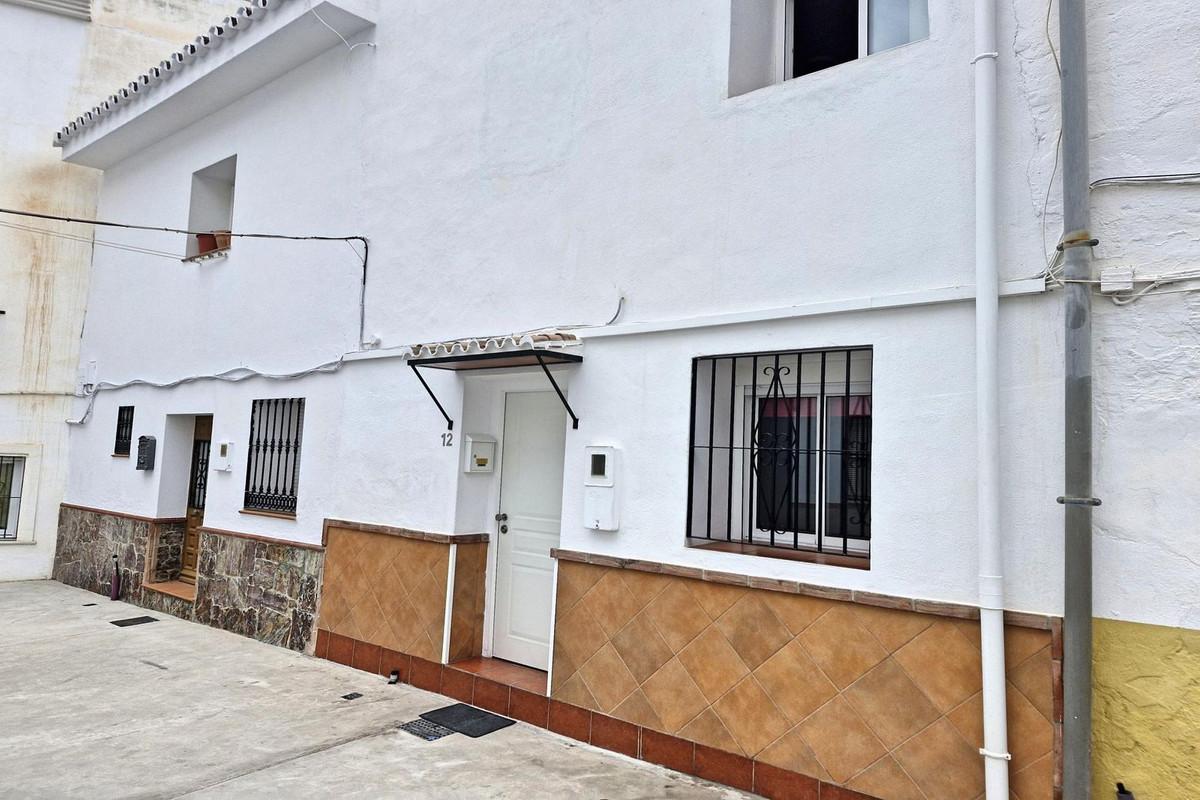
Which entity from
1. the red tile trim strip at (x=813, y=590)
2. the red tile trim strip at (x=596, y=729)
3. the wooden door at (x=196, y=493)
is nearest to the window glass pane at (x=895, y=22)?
the red tile trim strip at (x=813, y=590)

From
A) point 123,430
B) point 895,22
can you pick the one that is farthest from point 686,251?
point 123,430

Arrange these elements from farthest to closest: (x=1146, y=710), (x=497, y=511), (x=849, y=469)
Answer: (x=497, y=511), (x=849, y=469), (x=1146, y=710)

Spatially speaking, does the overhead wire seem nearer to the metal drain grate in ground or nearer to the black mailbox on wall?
the black mailbox on wall

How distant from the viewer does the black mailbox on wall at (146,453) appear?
8.72 meters

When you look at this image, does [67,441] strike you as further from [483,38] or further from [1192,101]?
[1192,101]

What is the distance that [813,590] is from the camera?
12.2 ft

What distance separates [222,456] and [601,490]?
4957mm

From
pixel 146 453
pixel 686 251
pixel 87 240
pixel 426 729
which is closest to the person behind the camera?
pixel 686 251

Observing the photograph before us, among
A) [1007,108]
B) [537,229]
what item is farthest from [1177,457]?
[537,229]

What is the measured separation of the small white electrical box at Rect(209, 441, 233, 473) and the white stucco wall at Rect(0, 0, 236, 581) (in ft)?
13.3

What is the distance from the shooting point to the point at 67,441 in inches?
403

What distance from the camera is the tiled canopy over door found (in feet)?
10.6

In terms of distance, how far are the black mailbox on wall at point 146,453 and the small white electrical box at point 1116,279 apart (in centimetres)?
917

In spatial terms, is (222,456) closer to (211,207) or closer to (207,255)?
(207,255)
